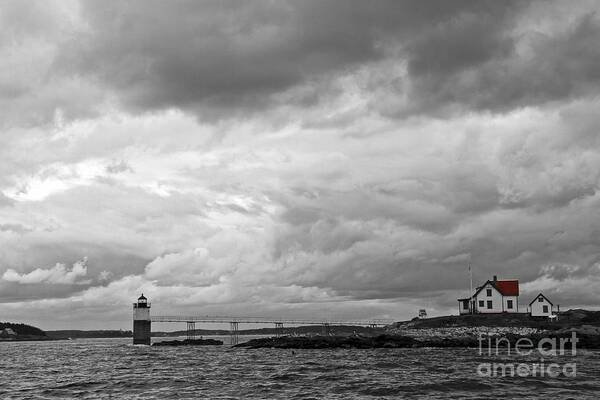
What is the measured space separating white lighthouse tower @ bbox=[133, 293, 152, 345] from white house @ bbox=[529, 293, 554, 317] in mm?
79381

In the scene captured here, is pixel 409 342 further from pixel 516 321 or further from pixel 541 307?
pixel 541 307

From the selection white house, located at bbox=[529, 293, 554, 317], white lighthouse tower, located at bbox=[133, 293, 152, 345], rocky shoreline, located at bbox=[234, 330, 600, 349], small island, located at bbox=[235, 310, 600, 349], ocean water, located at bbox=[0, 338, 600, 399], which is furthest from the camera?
white lighthouse tower, located at bbox=[133, 293, 152, 345]

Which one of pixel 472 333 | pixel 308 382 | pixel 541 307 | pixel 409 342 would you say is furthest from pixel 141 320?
pixel 308 382

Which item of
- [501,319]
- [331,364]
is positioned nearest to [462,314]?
[501,319]

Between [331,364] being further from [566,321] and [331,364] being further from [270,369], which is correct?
[566,321]

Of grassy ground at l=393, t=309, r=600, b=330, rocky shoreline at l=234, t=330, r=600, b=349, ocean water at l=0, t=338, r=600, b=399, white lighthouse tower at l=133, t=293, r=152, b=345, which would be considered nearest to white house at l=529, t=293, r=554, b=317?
grassy ground at l=393, t=309, r=600, b=330

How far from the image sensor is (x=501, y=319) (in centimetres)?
11494

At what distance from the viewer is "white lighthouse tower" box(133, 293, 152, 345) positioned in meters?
140

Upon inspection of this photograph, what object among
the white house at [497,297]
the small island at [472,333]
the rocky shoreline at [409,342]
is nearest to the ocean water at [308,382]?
the rocky shoreline at [409,342]

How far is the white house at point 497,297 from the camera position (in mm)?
121812

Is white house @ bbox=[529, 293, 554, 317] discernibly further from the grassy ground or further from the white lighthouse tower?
the white lighthouse tower

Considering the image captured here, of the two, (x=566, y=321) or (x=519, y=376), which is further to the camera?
(x=566, y=321)

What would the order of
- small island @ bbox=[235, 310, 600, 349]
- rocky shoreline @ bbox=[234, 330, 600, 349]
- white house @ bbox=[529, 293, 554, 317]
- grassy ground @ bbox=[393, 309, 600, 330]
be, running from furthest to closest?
white house @ bbox=[529, 293, 554, 317] → grassy ground @ bbox=[393, 309, 600, 330] → small island @ bbox=[235, 310, 600, 349] → rocky shoreline @ bbox=[234, 330, 600, 349]

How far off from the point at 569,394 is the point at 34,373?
2029 inches
